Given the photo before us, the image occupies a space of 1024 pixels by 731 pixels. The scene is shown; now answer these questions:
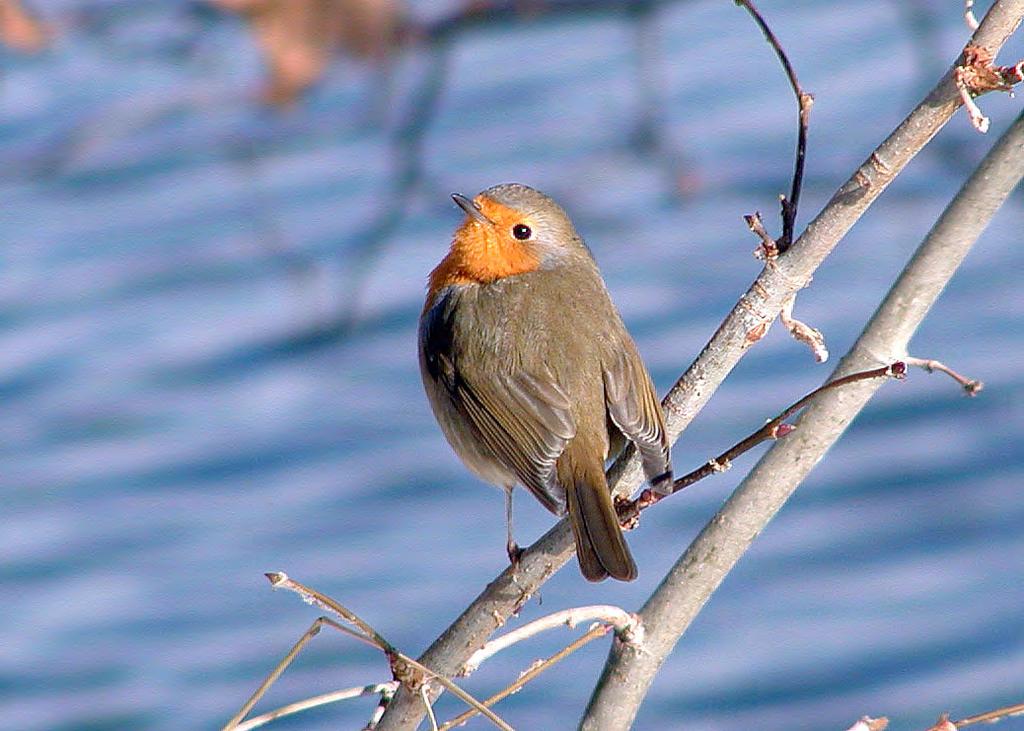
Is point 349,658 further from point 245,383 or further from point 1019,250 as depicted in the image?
point 1019,250

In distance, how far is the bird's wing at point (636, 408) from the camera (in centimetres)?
326

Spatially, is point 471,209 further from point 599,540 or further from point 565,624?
point 565,624

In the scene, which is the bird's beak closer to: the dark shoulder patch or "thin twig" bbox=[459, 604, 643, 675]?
the dark shoulder patch

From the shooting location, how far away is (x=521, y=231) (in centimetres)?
425

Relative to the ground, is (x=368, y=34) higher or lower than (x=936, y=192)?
higher

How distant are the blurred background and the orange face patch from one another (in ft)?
7.01

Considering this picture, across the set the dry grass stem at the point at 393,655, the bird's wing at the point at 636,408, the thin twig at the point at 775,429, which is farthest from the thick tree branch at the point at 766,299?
the bird's wing at the point at 636,408

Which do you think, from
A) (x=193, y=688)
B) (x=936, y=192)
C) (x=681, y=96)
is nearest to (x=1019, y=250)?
(x=936, y=192)

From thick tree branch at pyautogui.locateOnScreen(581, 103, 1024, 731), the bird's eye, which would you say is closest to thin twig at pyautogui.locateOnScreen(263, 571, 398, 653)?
thick tree branch at pyautogui.locateOnScreen(581, 103, 1024, 731)

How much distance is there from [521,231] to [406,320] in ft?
13.6

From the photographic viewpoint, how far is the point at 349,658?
7031 mm

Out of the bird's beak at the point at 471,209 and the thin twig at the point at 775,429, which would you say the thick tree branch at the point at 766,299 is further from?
the bird's beak at the point at 471,209

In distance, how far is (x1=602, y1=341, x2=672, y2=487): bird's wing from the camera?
3256 millimetres

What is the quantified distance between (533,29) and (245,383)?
2584 millimetres
